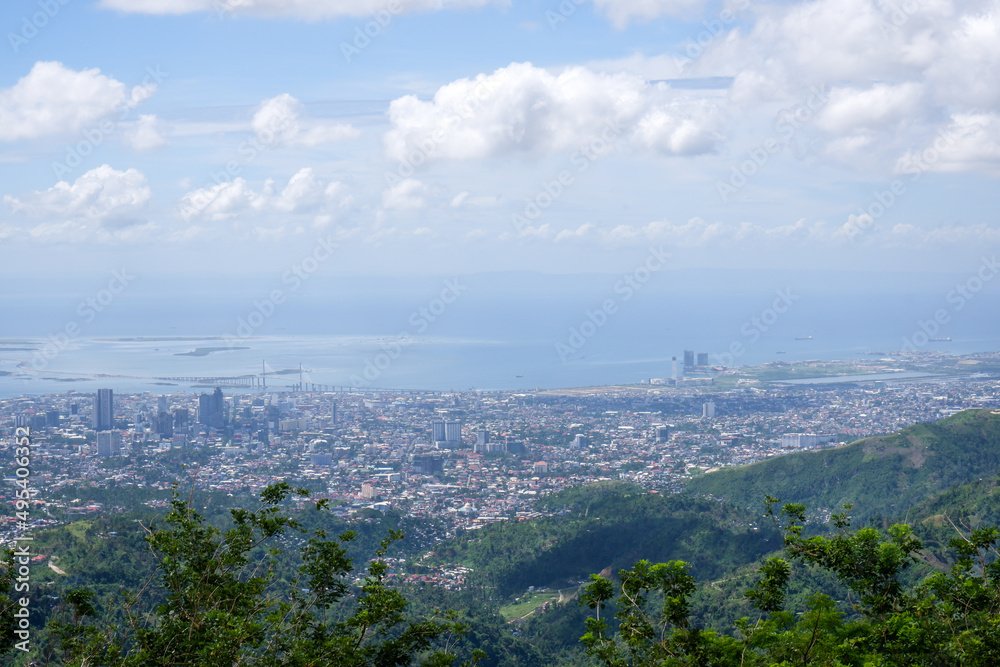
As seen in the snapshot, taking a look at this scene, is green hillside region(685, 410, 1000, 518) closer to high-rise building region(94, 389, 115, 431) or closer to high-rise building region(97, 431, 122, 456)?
high-rise building region(97, 431, 122, 456)

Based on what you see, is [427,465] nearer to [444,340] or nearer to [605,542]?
[605,542]

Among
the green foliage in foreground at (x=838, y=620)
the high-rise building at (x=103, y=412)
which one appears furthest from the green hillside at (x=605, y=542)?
the high-rise building at (x=103, y=412)

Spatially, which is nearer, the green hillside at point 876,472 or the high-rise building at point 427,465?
the green hillside at point 876,472

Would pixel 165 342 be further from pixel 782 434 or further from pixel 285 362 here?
pixel 782 434

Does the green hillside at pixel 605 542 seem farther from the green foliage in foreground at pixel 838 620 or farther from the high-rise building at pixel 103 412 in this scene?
the high-rise building at pixel 103 412

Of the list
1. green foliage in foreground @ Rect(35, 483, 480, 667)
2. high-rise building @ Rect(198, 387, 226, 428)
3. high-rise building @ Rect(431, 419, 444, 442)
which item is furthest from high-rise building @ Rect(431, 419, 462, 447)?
green foliage in foreground @ Rect(35, 483, 480, 667)

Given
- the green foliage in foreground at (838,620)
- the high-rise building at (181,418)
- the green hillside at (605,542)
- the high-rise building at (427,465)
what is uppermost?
the green foliage in foreground at (838,620)
